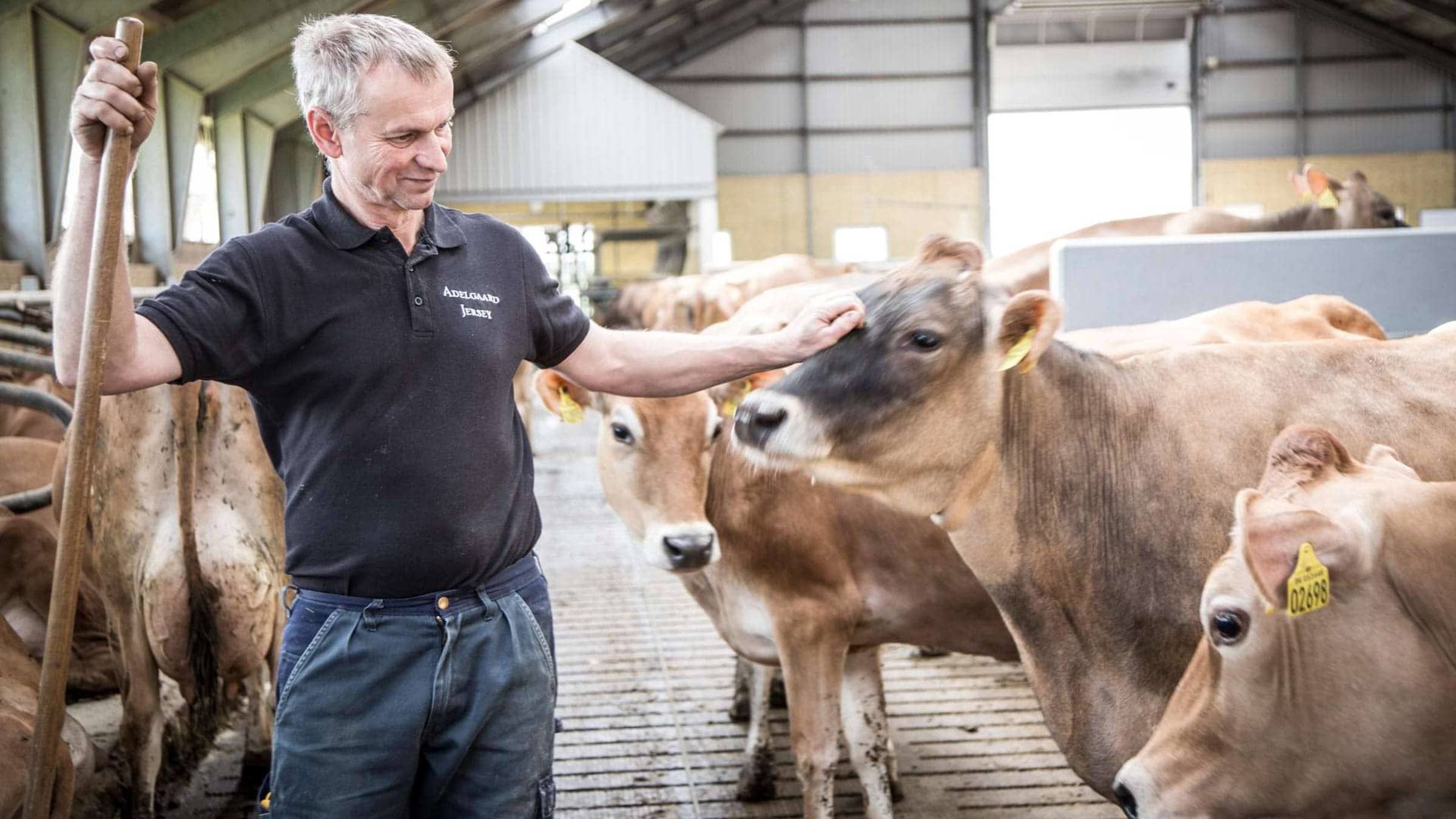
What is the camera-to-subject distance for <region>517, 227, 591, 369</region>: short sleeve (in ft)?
8.27

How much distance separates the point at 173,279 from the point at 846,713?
375 inches

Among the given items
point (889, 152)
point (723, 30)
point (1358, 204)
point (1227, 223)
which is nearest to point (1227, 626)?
point (1227, 223)

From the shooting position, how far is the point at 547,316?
2545 millimetres

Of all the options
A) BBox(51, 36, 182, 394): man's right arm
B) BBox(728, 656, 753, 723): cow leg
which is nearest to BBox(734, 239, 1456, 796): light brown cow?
BBox(51, 36, 182, 394): man's right arm

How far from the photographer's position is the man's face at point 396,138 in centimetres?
214

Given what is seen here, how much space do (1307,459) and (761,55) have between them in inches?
1067

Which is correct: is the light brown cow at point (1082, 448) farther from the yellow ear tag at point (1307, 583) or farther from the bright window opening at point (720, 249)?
the bright window opening at point (720, 249)

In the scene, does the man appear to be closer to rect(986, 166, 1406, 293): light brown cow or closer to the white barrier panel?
the white barrier panel

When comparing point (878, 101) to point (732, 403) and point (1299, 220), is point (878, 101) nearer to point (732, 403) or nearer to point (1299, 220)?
point (1299, 220)

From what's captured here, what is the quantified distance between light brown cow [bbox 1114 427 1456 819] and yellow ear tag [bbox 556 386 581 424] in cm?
243

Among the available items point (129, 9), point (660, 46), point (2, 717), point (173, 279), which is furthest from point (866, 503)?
point (660, 46)

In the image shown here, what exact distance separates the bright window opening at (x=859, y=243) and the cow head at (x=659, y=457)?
885 inches

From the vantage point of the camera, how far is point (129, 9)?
9.72 m

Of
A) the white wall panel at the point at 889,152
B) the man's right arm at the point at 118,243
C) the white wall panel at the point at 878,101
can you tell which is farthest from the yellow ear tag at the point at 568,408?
the white wall panel at the point at 878,101
